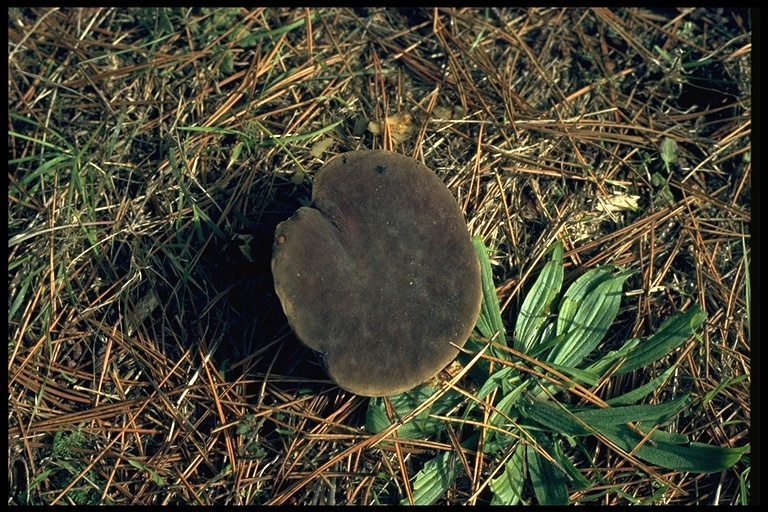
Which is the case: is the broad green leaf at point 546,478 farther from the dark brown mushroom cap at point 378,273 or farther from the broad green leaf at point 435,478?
the dark brown mushroom cap at point 378,273

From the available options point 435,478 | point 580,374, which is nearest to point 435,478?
point 435,478

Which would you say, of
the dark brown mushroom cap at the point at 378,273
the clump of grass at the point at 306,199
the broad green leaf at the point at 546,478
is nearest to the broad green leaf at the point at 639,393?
the clump of grass at the point at 306,199

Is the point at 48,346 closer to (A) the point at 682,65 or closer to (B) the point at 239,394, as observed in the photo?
(B) the point at 239,394

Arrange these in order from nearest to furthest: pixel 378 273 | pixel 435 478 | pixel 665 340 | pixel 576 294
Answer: pixel 378 273
pixel 435 478
pixel 665 340
pixel 576 294

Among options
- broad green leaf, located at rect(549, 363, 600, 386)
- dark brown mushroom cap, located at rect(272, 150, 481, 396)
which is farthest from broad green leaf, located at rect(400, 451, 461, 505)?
broad green leaf, located at rect(549, 363, 600, 386)

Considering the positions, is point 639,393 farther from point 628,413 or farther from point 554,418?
point 554,418

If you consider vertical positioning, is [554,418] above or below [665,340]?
below

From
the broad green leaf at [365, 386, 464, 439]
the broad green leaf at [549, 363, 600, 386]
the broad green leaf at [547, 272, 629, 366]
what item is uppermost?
the broad green leaf at [547, 272, 629, 366]

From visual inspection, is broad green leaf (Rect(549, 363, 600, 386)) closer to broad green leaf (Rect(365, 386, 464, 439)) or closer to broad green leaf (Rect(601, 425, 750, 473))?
broad green leaf (Rect(601, 425, 750, 473))
